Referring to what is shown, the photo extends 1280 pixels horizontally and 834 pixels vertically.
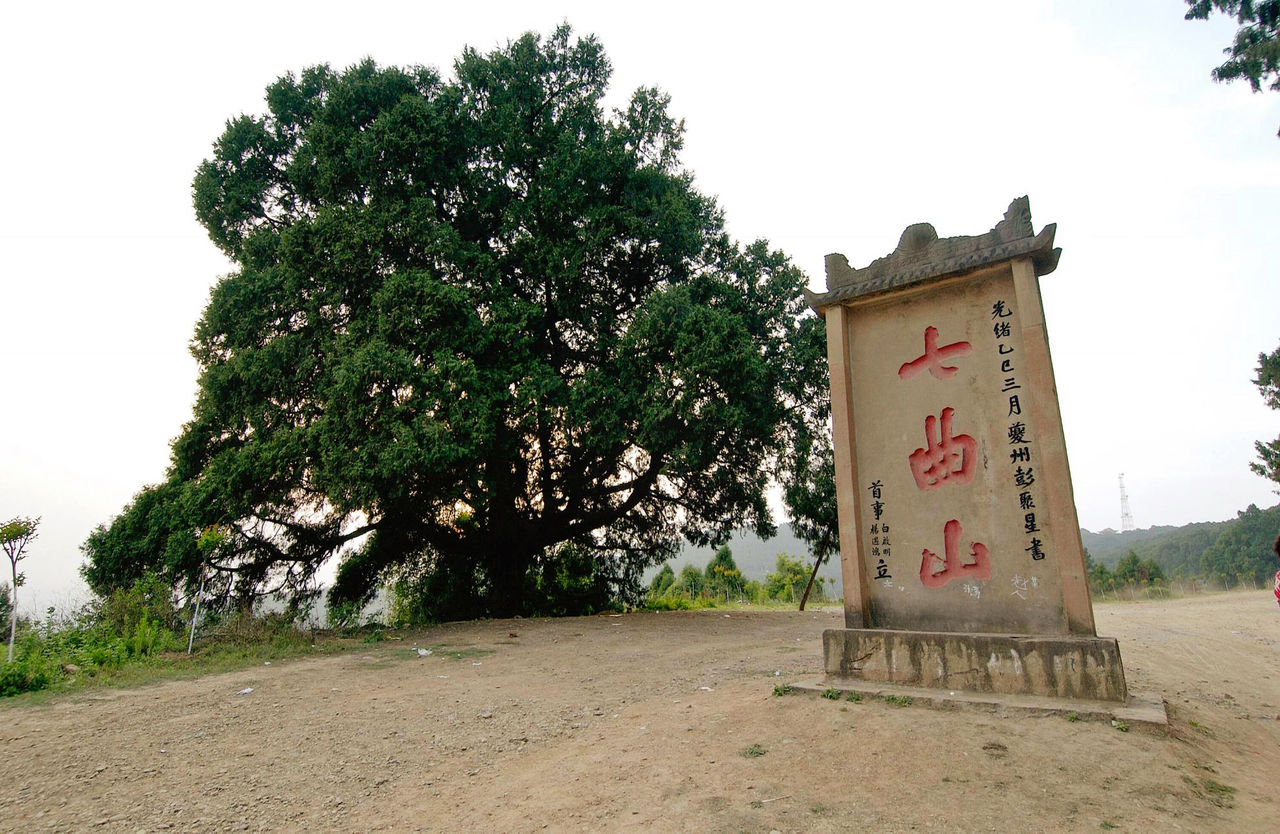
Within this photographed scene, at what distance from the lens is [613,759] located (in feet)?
13.8

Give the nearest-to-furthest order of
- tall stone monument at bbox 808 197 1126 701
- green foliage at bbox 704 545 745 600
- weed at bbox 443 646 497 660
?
tall stone monument at bbox 808 197 1126 701 → weed at bbox 443 646 497 660 → green foliage at bbox 704 545 745 600

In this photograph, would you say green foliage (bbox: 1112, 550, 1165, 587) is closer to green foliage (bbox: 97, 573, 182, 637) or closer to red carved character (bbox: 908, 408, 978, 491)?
red carved character (bbox: 908, 408, 978, 491)

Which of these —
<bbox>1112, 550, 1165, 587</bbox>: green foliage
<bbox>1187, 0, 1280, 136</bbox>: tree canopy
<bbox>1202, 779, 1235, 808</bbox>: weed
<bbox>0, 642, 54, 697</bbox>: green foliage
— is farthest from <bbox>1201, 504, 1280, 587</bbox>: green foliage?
<bbox>0, 642, 54, 697</bbox>: green foliage

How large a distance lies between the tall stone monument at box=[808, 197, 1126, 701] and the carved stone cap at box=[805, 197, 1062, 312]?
1 centimetres

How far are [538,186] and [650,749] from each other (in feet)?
32.8

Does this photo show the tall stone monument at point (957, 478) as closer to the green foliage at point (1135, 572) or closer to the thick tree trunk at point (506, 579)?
the thick tree trunk at point (506, 579)

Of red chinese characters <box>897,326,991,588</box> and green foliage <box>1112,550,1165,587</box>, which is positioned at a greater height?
red chinese characters <box>897,326,991,588</box>

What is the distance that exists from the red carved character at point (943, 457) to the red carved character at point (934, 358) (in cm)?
36

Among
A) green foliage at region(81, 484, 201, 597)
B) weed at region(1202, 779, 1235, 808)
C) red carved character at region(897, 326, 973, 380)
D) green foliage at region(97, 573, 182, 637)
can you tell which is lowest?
weed at region(1202, 779, 1235, 808)

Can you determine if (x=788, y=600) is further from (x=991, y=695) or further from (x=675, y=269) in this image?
(x=991, y=695)

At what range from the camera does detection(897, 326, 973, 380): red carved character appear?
5922 mm

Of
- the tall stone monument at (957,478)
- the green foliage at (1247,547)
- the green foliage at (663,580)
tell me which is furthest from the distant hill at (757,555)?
the green foliage at (1247,547)

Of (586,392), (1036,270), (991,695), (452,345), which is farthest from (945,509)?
(452,345)

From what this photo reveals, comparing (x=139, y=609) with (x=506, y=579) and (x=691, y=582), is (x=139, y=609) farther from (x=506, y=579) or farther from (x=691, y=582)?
(x=691, y=582)
